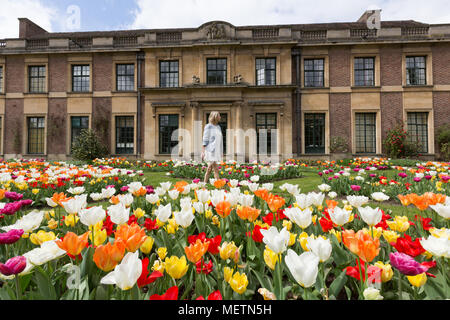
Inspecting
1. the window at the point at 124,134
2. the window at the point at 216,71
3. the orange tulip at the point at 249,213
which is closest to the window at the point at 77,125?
the window at the point at 124,134

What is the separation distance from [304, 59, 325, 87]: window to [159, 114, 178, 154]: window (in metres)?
10.3

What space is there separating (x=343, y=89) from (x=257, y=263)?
59.6 feet

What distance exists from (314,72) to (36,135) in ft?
72.9

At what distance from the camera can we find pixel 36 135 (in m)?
18.1

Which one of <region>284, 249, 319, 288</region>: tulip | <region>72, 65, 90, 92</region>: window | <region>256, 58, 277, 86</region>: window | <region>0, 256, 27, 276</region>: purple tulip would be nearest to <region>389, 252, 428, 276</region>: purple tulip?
<region>284, 249, 319, 288</region>: tulip

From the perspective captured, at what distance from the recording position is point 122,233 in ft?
3.20

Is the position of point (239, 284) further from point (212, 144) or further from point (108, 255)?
point (212, 144)

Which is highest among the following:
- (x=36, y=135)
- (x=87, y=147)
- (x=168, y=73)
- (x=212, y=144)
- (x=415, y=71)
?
(x=168, y=73)

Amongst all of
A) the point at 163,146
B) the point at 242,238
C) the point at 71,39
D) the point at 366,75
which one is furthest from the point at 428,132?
the point at 71,39

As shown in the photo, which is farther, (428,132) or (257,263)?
(428,132)

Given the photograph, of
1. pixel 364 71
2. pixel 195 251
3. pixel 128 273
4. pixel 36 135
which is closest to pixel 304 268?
pixel 195 251

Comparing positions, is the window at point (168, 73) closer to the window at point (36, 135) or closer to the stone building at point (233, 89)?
the stone building at point (233, 89)

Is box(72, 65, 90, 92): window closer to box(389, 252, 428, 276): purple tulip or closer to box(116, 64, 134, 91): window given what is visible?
box(116, 64, 134, 91): window

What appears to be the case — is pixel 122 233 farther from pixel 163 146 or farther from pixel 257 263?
pixel 163 146
